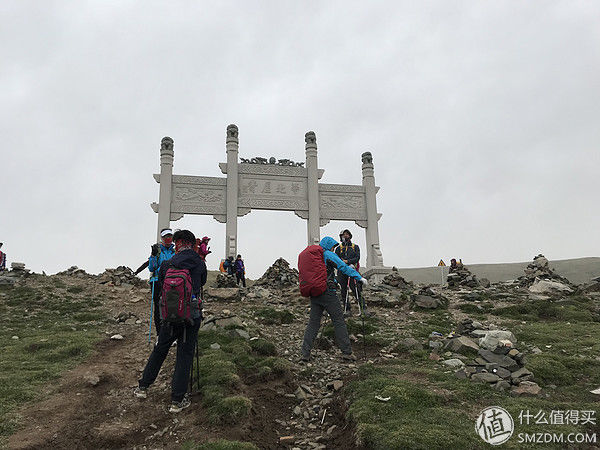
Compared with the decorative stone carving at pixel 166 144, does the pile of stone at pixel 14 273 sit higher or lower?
lower

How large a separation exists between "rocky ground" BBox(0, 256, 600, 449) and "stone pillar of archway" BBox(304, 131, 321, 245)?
37.5 feet

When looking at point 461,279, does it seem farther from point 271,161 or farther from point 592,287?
point 271,161

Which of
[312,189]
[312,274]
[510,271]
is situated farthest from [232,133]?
[510,271]

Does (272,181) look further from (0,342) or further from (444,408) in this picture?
(444,408)

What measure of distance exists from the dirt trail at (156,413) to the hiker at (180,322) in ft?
0.98

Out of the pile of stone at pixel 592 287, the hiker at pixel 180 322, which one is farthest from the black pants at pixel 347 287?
the pile of stone at pixel 592 287

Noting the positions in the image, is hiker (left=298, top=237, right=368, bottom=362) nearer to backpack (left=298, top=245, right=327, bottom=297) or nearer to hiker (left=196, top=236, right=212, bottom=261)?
backpack (left=298, top=245, right=327, bottom=297)

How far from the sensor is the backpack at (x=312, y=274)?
8055 millimetres

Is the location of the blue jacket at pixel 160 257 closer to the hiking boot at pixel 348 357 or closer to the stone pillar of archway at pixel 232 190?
the hiking boot at pixel 348 357

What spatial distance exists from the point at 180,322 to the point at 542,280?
16683mm

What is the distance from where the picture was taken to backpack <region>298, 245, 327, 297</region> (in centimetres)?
805

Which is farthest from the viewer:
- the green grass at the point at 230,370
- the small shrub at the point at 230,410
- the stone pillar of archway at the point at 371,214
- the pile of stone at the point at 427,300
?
the stone pillar of archway at the point at 371,214

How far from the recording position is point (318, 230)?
85.4 feet

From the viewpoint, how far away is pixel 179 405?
5.92m
